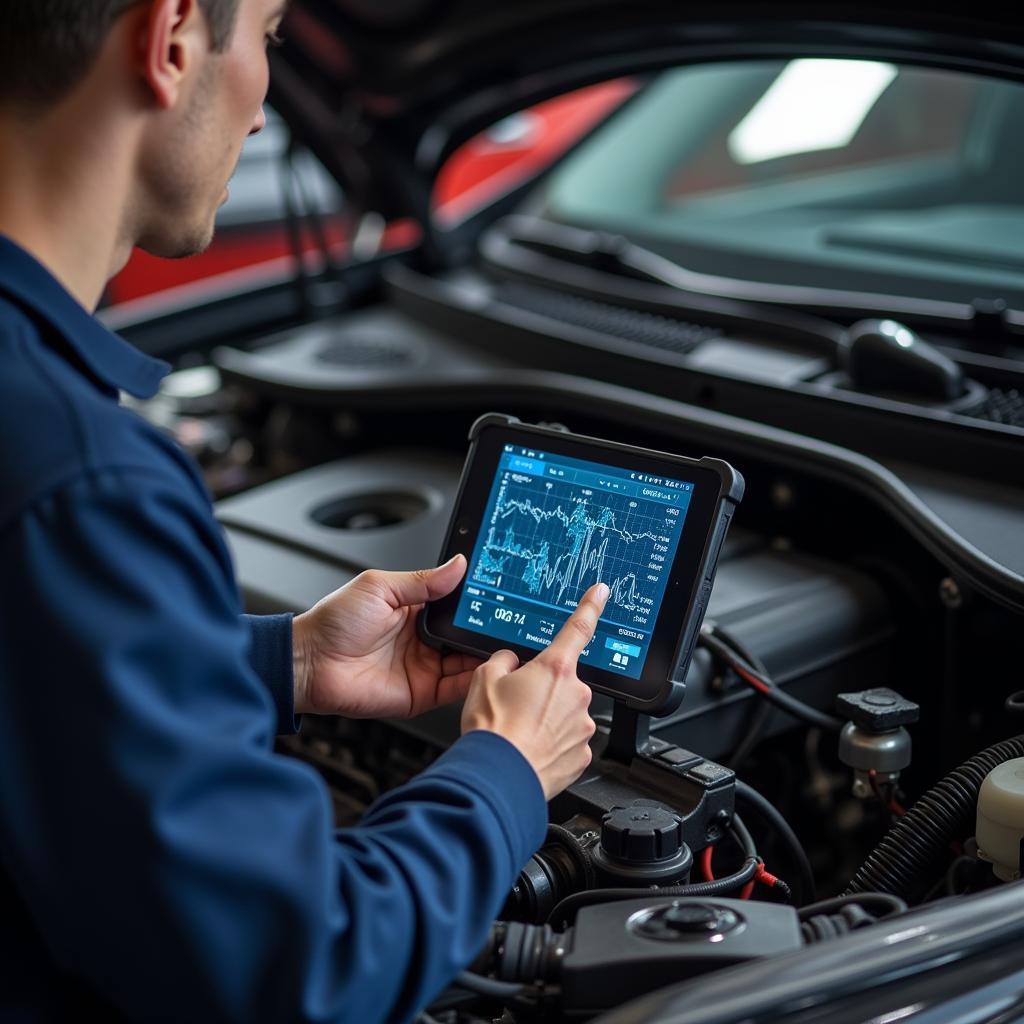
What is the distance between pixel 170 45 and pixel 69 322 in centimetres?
18

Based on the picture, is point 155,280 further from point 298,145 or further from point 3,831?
point 3,831

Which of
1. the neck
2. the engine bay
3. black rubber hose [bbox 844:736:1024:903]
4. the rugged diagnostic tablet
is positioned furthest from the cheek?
black rubber hose [bbox 844:736:1024:903]

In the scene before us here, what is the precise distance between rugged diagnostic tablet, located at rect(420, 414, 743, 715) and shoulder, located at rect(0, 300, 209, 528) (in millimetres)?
414

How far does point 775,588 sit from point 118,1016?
826 mm

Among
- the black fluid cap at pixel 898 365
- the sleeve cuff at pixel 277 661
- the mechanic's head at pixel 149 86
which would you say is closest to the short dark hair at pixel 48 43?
the mechanic's head at pixel 149 86

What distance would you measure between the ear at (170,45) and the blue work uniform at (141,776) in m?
0.13

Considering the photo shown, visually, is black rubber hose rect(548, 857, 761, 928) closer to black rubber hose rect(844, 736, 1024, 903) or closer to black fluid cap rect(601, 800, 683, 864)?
black fluid cap rect(601, 800, 683, 864)

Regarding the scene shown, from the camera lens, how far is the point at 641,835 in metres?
0.99

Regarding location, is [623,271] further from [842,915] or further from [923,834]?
[842,915]

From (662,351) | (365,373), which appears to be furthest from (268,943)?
(365,373)

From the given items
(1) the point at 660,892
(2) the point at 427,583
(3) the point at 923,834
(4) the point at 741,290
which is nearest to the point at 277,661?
(2) the point at 427,583

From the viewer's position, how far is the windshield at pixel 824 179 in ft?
5.70

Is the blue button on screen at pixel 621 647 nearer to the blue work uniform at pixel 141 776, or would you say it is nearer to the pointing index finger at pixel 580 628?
the pointing index finger at pixel 580 628

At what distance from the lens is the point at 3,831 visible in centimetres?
70
